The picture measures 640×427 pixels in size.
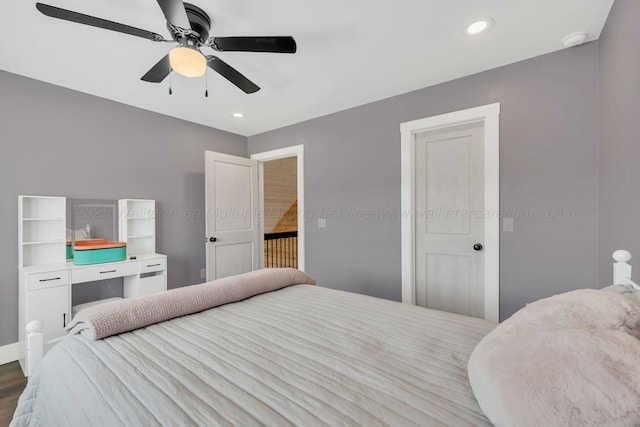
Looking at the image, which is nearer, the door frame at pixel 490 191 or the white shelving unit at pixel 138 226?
the door frame at pixel 490 191

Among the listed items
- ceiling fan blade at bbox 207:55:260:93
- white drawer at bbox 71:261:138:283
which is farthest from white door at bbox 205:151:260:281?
ceiling fan blade at bbox 207:55:260:93

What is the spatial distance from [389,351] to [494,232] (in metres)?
1.80

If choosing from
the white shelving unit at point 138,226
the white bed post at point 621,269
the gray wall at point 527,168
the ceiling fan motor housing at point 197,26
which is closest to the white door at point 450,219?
the gray wall at point 527,168

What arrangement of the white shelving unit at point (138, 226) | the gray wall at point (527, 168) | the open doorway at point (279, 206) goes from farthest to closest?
the open doorway at point (279, 206), the white shelving unit at point (138, 226), the gray wall at point (527, 168)

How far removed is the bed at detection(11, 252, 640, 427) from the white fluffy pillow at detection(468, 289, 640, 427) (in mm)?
84

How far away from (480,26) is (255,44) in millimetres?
1458

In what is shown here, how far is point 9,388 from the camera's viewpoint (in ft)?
6.87

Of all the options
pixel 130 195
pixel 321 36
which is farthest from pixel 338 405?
pixel 130 195

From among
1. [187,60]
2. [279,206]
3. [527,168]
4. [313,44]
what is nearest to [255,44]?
[187,60]

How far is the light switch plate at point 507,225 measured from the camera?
238cm

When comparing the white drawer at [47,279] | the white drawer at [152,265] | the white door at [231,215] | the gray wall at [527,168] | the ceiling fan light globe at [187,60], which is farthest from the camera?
the white door at [231,215]

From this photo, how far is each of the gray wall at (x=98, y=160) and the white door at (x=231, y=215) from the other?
34cm

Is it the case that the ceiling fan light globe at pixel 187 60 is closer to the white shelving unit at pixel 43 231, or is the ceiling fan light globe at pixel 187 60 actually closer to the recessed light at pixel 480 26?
the recessed light at pixel 480 26

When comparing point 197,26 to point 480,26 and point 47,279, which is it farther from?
point 47,279
